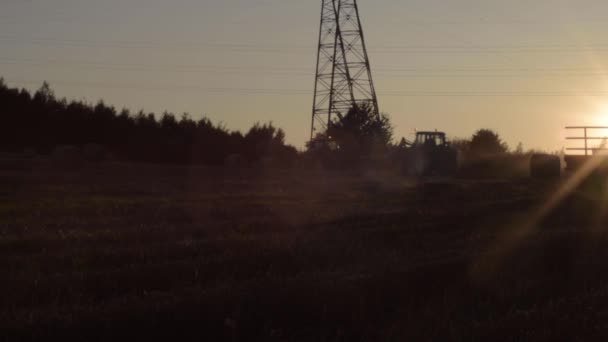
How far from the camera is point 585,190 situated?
34000 millimetres

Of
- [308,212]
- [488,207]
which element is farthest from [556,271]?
[488,207]

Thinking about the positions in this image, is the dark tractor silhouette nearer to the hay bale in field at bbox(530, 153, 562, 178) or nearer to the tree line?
the hay bale in field at bbox(530, 153, 562, 178)

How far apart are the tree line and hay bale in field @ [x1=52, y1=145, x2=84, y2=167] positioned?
305 inches

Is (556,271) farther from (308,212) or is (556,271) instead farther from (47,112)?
(47,112)

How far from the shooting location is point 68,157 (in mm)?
45719

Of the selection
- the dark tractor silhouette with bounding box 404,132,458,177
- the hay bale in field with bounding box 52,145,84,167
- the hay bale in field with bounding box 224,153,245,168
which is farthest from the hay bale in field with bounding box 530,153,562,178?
the hay bale in field with bounding box 52,145,84,167

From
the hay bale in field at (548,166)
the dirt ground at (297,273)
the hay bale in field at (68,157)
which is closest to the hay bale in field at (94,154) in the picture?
the hay bale in field at (68,157)

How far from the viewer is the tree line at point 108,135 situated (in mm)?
58031

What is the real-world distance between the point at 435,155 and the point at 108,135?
86.8ft

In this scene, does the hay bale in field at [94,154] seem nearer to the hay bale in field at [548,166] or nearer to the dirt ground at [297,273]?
the dirt ground at [297,273]

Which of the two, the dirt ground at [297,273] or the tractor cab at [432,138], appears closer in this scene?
the dirt ground at [297,273]

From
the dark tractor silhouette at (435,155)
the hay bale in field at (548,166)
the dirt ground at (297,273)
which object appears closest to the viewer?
the dirt ground at (297,273)

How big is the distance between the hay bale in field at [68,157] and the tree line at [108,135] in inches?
305

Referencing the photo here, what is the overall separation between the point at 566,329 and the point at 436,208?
15.6 m
